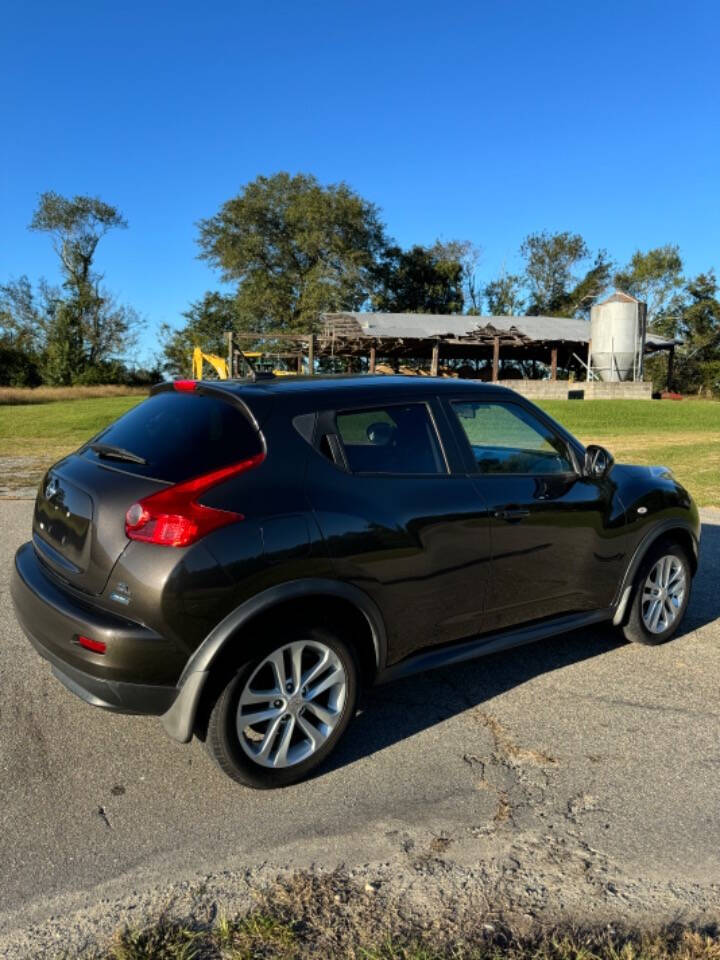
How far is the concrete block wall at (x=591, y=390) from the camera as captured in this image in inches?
1352

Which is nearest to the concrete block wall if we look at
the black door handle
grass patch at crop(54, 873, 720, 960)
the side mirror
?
the side mirror

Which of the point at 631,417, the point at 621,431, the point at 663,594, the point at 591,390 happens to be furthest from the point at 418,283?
the point at 663,594

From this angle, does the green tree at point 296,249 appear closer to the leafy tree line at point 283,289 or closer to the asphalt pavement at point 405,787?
the leafy tree line at point 283,289

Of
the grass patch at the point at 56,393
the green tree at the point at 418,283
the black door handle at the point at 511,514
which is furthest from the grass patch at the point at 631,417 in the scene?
the green tree at the point at 418,283

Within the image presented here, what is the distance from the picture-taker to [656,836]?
2736 mm

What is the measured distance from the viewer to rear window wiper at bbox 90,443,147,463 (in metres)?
3.14

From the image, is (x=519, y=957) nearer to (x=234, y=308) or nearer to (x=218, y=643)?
(x=218, y=643)

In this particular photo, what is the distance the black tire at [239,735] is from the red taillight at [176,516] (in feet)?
1.80

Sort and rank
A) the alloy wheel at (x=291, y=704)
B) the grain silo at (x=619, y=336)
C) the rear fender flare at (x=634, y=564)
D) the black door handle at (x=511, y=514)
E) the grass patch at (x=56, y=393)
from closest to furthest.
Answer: the alloy wheel at (x=291, y=704) < the black door handle at (x=511, y=514) < the rear fender flare at (x=634, y=564) < the grain silo at (x=619, y=336) < the grass patch at (x=56, y=393)

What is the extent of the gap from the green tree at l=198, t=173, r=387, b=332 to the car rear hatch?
5162cm

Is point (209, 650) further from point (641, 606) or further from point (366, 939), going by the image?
point (641, 606)

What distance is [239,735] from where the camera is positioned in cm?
290

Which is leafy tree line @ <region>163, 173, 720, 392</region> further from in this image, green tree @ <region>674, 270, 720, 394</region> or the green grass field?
the green grass field

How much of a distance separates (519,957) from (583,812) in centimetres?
90
